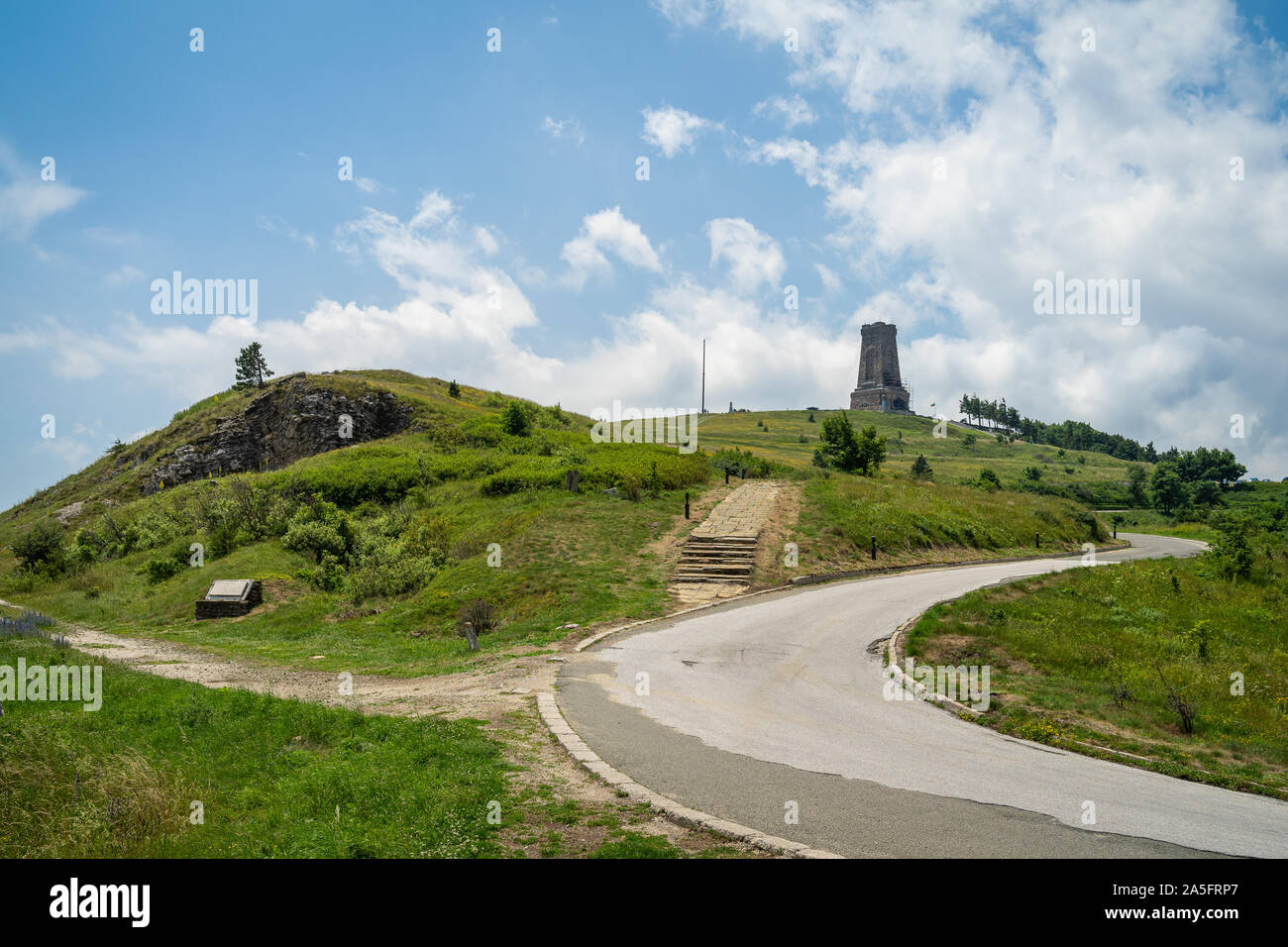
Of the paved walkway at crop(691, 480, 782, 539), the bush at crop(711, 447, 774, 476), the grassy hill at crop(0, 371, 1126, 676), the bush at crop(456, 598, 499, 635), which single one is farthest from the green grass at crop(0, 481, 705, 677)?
the bush at crop(711, 447, 774, 476)

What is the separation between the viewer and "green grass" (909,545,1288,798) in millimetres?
9219

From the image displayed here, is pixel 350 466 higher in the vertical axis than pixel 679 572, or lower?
higher

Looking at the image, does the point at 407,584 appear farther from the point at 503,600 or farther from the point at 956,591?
the point at 956,591

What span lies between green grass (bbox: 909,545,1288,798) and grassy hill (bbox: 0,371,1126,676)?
7.59 meters

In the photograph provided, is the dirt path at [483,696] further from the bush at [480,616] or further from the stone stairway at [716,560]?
the stone stairway at [716,560]

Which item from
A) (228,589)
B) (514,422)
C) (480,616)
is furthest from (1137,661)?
(514,422)

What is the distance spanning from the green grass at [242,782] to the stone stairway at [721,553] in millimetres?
13232

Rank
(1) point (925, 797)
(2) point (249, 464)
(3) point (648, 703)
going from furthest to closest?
(2) point (249, 464)
(3) point (648, 703)
(1) point (925, 797)

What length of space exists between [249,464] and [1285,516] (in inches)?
2941

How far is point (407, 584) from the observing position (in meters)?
23.0

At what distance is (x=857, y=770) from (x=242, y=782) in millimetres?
6802
